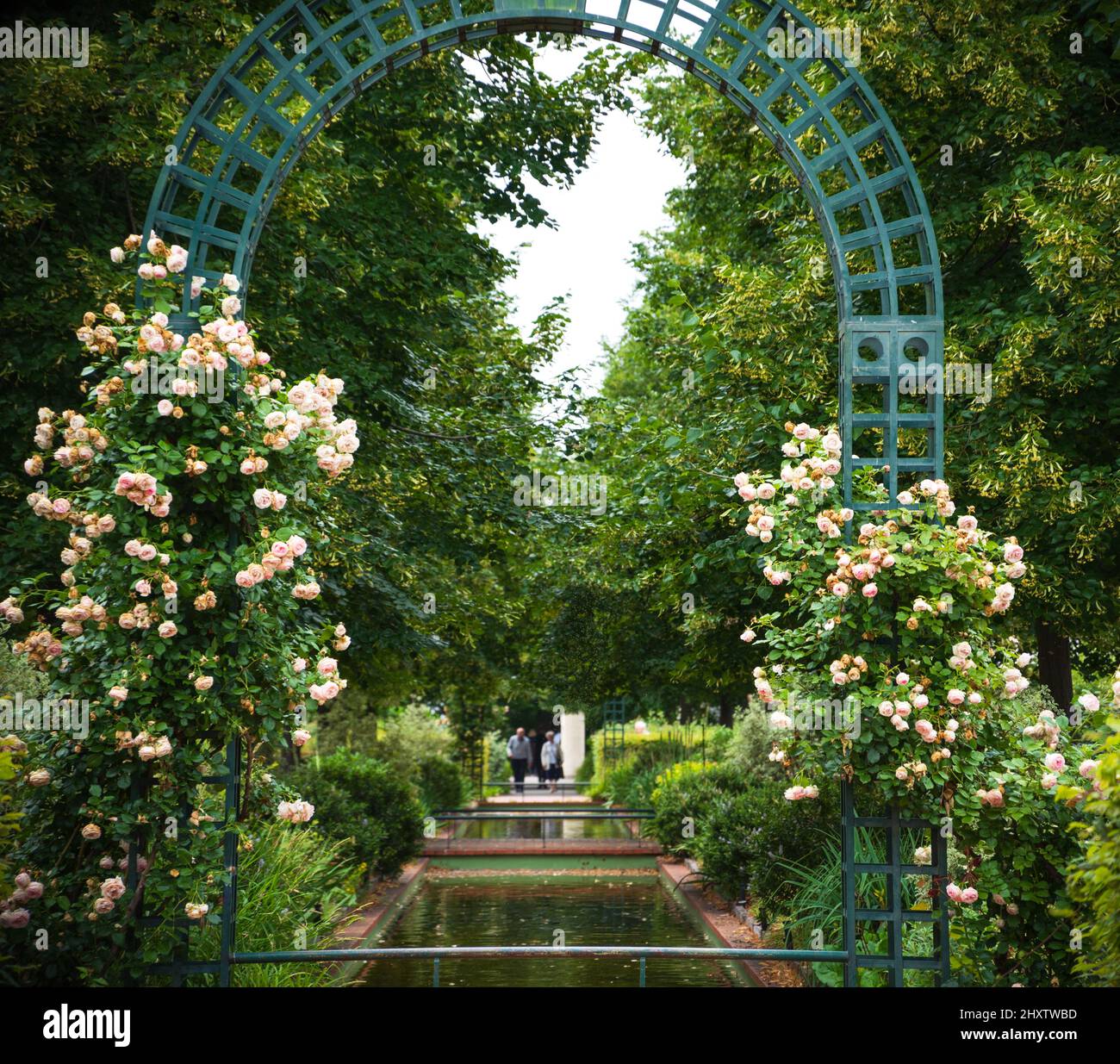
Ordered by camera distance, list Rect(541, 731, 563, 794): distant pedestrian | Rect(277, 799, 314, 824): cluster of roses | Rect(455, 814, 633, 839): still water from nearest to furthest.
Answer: Rect(277, 799, 314, 824): cluster of roses < Rect(455, 814, 633, 839): still water < Rect(541, 731, 563, 794): distant pedestrian

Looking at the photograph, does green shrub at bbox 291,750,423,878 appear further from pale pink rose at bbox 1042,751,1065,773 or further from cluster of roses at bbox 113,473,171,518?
pale pink rose at bbox 1042,751,1065,773

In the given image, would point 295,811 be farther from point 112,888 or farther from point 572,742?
point 572,742

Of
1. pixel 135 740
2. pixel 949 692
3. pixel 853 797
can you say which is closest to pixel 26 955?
pixel 135 740

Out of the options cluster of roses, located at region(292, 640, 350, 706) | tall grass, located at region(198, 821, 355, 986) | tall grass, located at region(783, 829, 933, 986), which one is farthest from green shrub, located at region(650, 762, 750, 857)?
cluster of roses, located at region(292, 640, 350, 706)

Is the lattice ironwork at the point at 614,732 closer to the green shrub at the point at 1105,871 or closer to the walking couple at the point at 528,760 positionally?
the walking couple at the point at 528,760

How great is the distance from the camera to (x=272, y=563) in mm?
4996

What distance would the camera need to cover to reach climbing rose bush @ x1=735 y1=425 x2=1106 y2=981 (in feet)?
16.9

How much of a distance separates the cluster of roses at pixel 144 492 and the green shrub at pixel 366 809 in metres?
6.47

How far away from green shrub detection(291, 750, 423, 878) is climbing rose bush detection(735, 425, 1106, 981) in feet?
22.1

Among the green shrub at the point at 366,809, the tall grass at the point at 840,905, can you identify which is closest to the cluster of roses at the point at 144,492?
the tall grass at the point at 840,905

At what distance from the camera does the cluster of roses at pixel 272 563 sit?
16.2 feet

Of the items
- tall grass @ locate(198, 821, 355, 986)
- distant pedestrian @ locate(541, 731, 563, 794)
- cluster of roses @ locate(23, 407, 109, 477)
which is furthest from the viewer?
distant pedestrian @ locate(541, 731, 563, 794)

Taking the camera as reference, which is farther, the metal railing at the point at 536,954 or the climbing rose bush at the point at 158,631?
the metal railing at the point at 536,954
